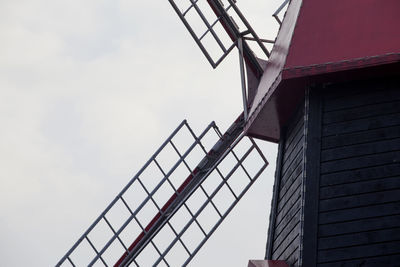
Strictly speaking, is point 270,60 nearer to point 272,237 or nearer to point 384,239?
point 272,237

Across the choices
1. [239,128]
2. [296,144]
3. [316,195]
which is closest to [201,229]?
[239,128]

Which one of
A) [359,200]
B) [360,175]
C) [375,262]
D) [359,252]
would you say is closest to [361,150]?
[360,175]

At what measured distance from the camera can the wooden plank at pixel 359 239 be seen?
7.50 meters

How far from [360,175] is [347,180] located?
124mm

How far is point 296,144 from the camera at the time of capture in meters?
8.95

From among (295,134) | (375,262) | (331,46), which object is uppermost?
(331,46)

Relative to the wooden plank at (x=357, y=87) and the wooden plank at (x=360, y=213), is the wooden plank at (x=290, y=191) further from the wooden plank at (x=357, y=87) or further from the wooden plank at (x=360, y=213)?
the wooden plank at (x=357, y=87)

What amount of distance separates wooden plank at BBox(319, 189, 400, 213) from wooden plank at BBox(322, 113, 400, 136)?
0.65 metres

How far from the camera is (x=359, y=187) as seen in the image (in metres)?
7.82

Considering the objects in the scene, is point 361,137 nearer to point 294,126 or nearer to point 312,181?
point 312,181

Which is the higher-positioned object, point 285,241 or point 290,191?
point 290,191

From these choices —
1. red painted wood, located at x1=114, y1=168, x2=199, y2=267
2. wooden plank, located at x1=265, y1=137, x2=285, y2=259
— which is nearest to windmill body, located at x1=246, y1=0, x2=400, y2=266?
wooden plank, located at x1=265, y1=137, x2=285, y2=259

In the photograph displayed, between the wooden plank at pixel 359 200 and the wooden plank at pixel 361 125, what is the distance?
649 millimetres

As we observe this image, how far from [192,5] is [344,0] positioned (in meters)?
2.52
